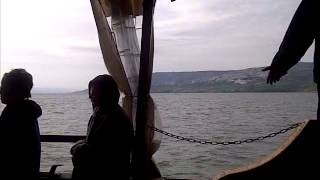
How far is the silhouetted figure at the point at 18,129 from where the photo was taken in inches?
133

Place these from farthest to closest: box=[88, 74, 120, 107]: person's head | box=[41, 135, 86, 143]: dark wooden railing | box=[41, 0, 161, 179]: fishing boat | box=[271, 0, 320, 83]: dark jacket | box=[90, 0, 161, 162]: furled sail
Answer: box=[41, 135, 86, 143]: dark wooden railing
box=[90, 0, 161, 162]: furled sail
box=[41, 0, 161, 179]: fishing boat
box=[88, 74, 120, 107]: person's head
box=[271, 0, 320, 83]: dark jacket

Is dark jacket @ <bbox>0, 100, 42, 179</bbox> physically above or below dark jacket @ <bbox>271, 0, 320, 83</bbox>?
below

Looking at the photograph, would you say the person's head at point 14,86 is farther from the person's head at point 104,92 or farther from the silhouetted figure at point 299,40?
the silhouetted figure at point 299,40

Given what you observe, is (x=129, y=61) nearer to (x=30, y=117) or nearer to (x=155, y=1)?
(x=155, y=1)

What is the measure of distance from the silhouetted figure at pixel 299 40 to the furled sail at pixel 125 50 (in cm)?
244

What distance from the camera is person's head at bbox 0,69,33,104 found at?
3.50 meters

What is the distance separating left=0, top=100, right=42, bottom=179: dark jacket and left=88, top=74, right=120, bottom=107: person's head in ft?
1.80

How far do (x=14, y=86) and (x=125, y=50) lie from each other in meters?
2.12

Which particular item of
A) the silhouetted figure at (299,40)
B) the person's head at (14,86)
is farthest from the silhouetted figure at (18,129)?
the silhouetted figure at (299,40)

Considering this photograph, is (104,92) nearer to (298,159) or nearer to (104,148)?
(104,148)

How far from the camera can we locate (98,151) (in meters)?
3.60

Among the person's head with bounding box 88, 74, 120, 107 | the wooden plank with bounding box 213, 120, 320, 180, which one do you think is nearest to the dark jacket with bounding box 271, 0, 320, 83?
the wooden plank with bounding box 213, 120, 320, 180

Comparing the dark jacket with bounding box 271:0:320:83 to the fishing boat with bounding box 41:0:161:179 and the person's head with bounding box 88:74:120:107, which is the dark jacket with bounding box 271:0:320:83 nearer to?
the person's head with bounding box 88:74:120:107

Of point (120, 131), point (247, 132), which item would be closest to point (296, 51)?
point (120, 131)
